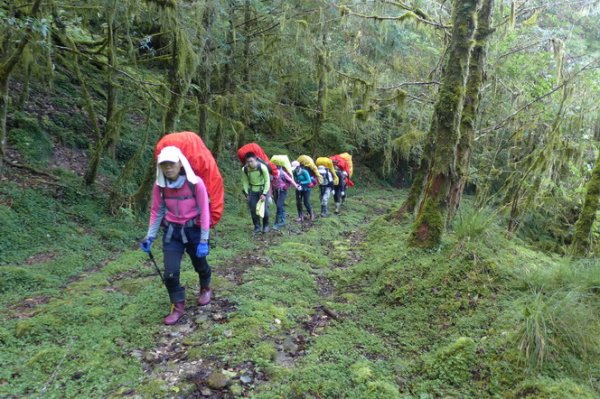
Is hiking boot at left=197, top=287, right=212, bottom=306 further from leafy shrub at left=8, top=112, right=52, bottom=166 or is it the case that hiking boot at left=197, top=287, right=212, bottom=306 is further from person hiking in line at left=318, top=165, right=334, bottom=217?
person hiking in line at left=318, top=165, right=334, bottom=217

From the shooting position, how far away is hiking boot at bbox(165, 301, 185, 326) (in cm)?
493

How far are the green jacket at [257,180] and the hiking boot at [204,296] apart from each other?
3891mm

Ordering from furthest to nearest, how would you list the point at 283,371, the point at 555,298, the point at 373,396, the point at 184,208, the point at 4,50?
the point at 4,50, the point at 184,208, the point at 555,298, the point at 283,371, the point at 373,396

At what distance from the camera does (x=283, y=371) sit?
3.89 metres

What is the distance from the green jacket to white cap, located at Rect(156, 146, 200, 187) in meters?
4.22

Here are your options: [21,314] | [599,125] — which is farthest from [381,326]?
[599,125]

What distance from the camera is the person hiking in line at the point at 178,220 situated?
4777mm

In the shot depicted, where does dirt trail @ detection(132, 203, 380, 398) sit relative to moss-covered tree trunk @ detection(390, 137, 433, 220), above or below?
below

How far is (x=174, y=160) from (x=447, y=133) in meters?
4.39

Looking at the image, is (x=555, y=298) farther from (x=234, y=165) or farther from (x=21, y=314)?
(x=234, y=165)

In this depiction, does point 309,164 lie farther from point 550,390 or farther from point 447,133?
point 550,390

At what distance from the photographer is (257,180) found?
9336 millimetres

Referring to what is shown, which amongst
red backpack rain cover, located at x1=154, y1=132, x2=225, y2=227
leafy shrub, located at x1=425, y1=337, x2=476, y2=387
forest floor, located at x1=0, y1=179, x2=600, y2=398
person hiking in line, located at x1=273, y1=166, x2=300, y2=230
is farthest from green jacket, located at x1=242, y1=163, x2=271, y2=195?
leafy shrub, located at x1=425, y1=337, x2=476, y2=387

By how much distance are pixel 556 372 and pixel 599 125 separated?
10838mm
